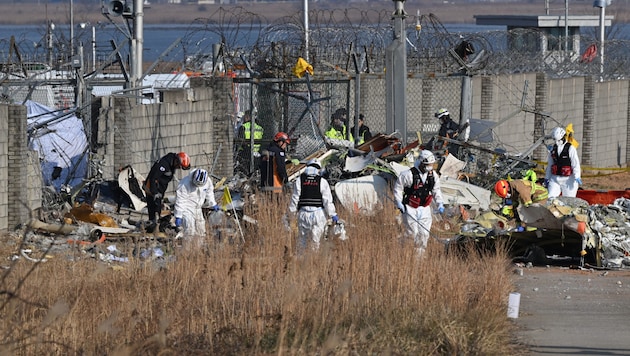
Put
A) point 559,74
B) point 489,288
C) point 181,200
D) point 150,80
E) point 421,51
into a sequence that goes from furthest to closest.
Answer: point 150,80
point 559,74
point 421,51
point 181,200
point 489,288

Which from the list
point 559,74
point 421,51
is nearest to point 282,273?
point 421,51

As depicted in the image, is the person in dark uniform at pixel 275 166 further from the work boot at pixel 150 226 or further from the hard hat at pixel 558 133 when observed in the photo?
the hard hat at pixel 558 133

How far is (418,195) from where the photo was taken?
15.3 m

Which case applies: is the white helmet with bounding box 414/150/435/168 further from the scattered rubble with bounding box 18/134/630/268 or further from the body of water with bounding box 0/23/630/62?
the body of water with bounding box 0/23/630/62

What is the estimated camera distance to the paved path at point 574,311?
1098 cm

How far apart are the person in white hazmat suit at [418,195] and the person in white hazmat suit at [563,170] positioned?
14.1 feet

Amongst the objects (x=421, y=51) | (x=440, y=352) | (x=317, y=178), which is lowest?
(x=440, y=352)

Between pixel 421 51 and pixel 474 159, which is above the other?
pixel 421 51

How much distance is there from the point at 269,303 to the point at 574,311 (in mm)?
3699

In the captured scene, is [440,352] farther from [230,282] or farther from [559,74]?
[559,74]

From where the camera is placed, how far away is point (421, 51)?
2436 cm

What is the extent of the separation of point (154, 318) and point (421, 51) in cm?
1496

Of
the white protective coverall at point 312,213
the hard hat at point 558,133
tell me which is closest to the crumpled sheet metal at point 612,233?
the hard hat at point 558,133

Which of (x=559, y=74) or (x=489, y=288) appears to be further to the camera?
(x=559, y=74)
